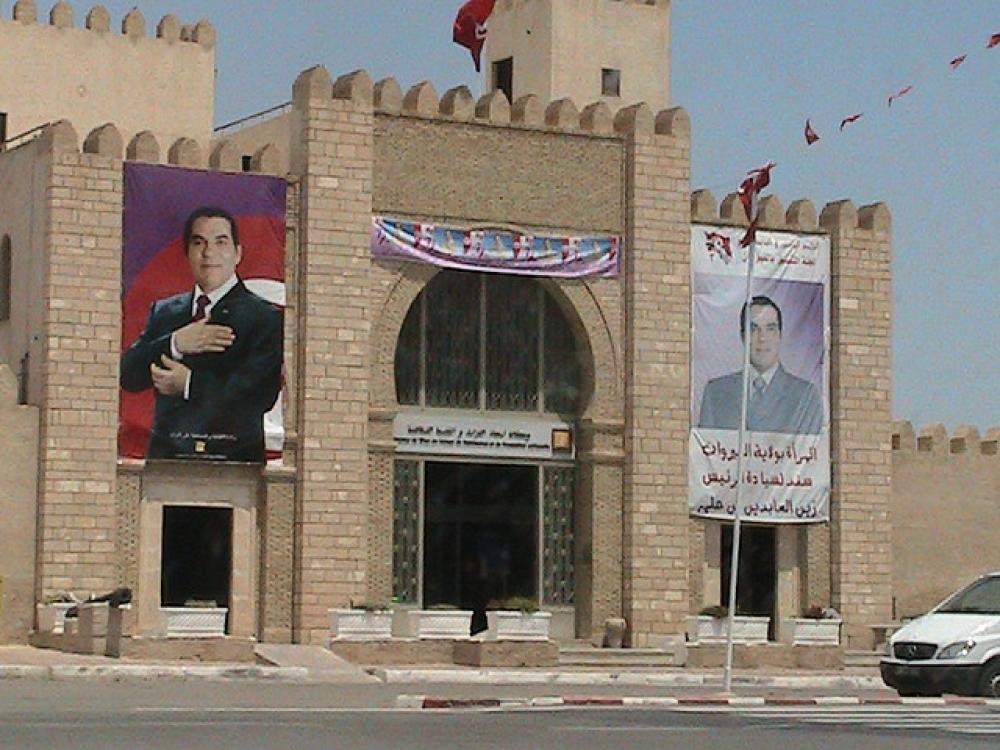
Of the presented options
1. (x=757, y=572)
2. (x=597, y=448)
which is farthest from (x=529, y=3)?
(x=757, y=572)

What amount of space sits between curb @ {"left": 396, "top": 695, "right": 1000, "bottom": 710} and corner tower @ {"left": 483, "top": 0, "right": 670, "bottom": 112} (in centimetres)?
2054

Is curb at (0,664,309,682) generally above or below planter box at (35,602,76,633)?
below

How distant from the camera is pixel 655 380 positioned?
136 feet

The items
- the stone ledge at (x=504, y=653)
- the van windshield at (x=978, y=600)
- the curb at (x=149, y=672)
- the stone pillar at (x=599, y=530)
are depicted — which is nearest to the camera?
the van windshield at (x=978, y=600)

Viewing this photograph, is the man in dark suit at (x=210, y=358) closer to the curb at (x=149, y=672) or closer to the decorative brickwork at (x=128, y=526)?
the decorative brickwork at (x=128, y=526)

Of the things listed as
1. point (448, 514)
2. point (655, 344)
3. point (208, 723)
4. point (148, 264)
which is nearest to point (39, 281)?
point (148, 264)

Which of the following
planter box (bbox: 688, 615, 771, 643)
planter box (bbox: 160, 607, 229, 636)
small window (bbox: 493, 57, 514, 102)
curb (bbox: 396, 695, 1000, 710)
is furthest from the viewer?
small window (bbox: 493, 57, 514, 102)

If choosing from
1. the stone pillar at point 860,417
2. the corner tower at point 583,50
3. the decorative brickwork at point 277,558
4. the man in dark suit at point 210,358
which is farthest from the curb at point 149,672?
the corner tower at point 583,50

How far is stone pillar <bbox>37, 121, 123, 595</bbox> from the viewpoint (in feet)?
120

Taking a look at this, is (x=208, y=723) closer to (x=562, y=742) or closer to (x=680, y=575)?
(x=562, y=742)

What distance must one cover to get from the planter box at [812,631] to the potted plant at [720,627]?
0.43 metres

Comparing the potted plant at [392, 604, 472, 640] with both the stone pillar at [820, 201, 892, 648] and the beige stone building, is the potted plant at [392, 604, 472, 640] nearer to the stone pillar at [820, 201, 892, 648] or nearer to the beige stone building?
the beige stone building

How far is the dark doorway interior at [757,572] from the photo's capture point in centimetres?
4303

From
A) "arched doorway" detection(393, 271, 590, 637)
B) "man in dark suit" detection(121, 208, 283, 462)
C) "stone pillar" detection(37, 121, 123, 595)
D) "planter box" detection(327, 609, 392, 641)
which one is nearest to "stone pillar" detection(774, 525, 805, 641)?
"arched doorway" detection(393, 271, 590, 637)
